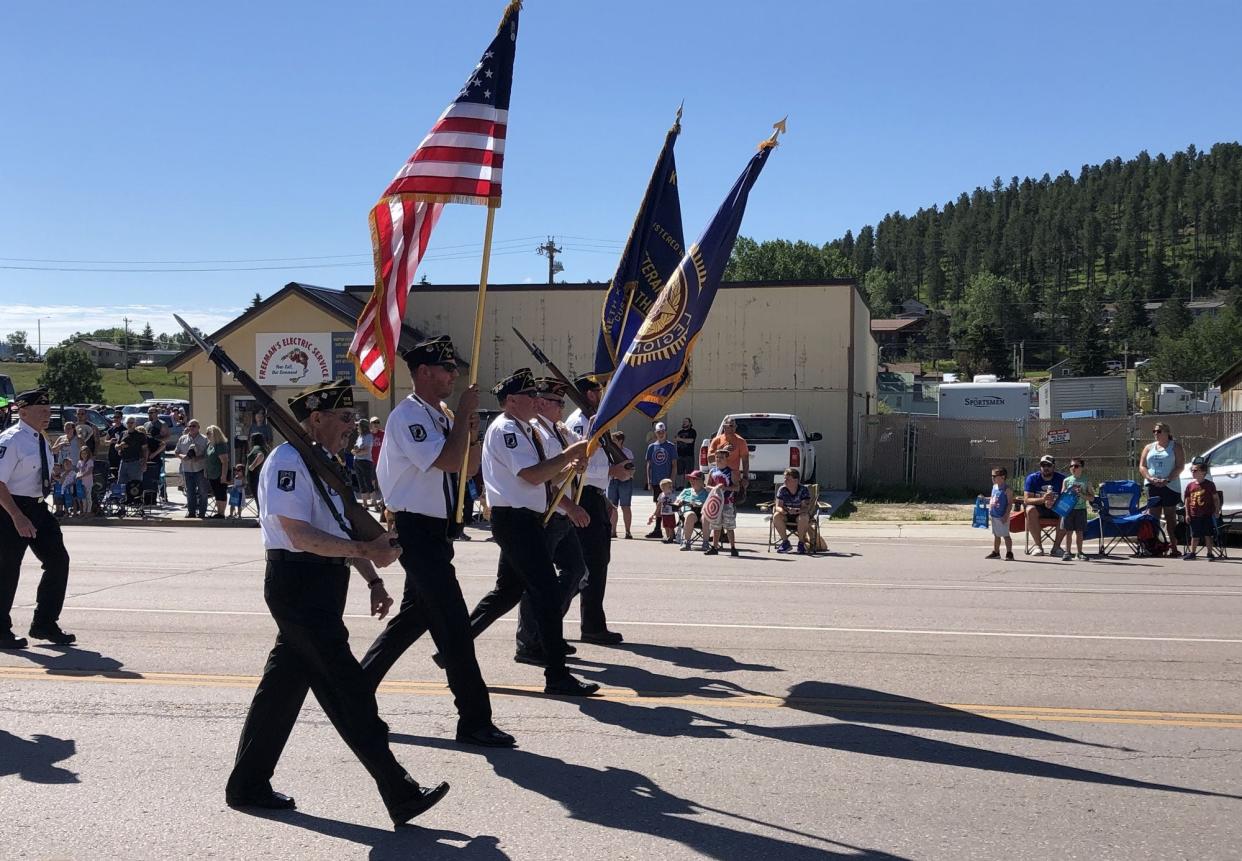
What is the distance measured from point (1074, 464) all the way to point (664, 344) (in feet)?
33.2

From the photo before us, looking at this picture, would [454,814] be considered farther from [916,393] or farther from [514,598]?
[916,393]

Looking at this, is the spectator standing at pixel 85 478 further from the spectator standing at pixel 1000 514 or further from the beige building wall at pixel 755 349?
the spectator standing at pixel 1000 514

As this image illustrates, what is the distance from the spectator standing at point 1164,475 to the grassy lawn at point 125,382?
83.9 metres

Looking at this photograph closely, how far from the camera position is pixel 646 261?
9.74 m

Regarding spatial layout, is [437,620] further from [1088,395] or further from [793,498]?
[1088,395]

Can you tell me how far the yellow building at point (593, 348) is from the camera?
27.3 metres

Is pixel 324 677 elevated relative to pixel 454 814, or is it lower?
elevated

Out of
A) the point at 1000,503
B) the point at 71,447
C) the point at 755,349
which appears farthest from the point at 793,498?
the point at 71,447

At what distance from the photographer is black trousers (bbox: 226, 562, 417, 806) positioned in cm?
468

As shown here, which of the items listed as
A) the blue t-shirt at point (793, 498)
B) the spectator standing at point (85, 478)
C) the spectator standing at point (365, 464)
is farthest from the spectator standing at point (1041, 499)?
the spectator standing at point (85, 478)

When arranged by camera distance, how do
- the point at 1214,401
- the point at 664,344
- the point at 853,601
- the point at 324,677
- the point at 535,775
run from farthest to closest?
the point at 1214,401 → the point at 853,601 → the point at 664,344 → the point at 535,775 → the point at 324,677

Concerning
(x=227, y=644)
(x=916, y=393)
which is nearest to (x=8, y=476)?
(x=227, y=644)

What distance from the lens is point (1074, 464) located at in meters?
16.2

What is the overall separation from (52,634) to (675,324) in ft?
16.7
